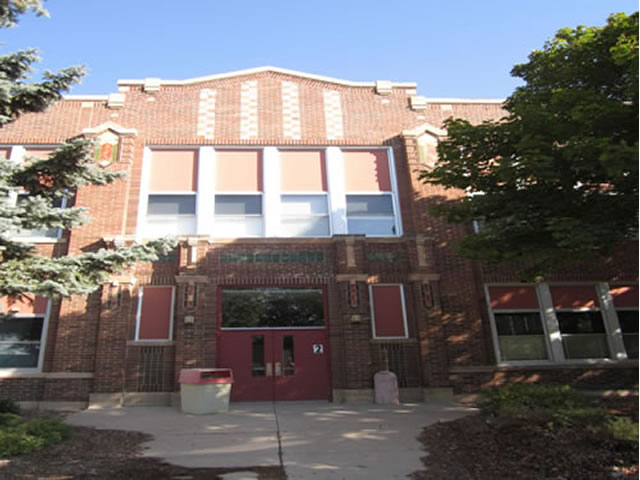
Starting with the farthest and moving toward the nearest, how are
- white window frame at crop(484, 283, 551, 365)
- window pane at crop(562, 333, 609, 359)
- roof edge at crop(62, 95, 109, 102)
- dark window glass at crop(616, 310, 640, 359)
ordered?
roof edge at crop(62, 95, 109, 102) → dark window glass at crop(616, 310, 640, 359) → window pane at crop(562, 333, 609, 359) → white window frame at crop(484, 283, 551, 365)

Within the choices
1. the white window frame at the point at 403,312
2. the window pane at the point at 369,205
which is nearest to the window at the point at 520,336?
the white window frame at the point at 403,312

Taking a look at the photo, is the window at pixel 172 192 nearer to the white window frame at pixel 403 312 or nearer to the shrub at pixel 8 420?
the white window frame at pixel 403 312

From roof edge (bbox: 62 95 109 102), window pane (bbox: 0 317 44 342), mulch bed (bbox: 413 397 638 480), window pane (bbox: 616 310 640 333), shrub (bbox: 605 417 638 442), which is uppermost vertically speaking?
roof edge (bbox: 62 95 109 102)

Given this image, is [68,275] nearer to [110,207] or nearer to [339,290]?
[110,207]

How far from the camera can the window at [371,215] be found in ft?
48.1

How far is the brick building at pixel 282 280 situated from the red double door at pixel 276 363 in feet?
0.12

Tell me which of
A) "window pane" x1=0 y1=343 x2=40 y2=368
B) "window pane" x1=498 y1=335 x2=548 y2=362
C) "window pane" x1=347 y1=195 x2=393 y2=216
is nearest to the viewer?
"window pane" x1=0 y1=343 x2=40 y2=368

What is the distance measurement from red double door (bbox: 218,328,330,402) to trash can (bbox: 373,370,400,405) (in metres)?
1.39

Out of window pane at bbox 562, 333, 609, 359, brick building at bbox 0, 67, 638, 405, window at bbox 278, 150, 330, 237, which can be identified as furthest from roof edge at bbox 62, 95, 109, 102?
window pane at bbox 562, 333, 609, 359

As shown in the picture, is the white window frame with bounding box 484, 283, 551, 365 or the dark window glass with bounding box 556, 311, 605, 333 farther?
the dark window glass with bounding box 556, 311, 605, 333

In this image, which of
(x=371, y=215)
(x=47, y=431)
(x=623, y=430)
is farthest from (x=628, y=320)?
(x=47, y=431)

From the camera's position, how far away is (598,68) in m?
9.44

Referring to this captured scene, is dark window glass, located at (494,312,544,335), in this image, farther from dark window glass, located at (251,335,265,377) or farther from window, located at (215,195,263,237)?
window, located at (215,195,263,237)

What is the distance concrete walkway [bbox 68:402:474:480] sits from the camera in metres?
6.46
